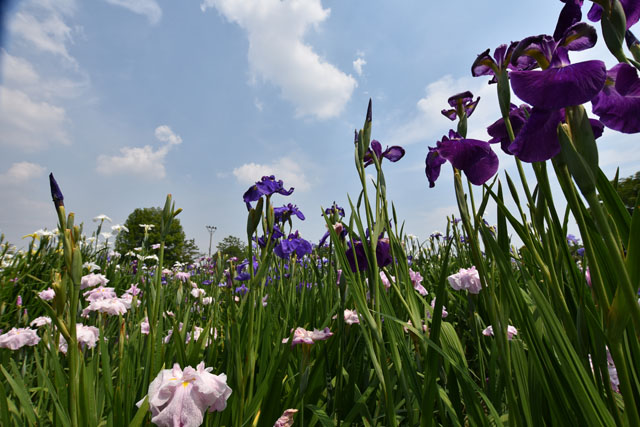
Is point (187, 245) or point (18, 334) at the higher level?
point (187, 245)

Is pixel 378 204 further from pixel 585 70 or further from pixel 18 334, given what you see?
pixel 18 334

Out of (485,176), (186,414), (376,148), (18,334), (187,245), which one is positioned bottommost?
(186,414)

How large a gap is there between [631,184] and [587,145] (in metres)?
20.2

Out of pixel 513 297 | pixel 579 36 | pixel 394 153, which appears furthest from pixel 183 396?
pixel 394 153

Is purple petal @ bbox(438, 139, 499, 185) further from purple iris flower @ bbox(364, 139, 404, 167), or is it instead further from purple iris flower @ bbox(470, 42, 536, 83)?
purple iris flower @ bbox(364, 139, 404, 167)

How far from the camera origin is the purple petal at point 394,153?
6.27 feet

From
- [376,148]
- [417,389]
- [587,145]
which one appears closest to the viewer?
[587,145]

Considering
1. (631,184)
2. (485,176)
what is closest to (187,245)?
(631,184)

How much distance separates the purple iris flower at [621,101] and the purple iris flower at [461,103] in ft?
1.97

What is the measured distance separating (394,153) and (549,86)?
4.29ft

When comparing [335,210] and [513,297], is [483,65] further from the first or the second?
[335,210]

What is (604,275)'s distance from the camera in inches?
36.9

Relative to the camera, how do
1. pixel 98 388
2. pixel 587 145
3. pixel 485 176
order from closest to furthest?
pixel 587 145, pixel 485 176, pixel 98 388

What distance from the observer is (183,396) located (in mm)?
1014
